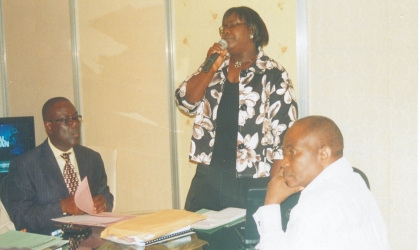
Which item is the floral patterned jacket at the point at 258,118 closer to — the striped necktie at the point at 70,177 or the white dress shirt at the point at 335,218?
the striped necktie at the point at 70,177

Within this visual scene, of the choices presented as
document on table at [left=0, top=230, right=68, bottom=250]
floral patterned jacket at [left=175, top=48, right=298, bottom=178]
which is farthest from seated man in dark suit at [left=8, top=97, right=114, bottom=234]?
floral patterned jacket at [left=175, top=48, right=298, bottom=178]

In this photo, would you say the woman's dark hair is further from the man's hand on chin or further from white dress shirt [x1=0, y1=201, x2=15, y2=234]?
white dress shirt [x1=0, y1=201, x2=15, y2=234]

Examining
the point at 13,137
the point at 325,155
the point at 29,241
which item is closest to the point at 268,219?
the point at 325,155

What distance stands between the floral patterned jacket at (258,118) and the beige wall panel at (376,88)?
0.49 metres

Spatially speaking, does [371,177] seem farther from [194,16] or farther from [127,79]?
[127,79]

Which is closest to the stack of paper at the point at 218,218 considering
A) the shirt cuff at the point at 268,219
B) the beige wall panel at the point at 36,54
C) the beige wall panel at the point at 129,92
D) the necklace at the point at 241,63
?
the shirt cuff at the point at 268,219

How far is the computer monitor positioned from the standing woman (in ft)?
7.05

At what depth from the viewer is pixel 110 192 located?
9.09 ft

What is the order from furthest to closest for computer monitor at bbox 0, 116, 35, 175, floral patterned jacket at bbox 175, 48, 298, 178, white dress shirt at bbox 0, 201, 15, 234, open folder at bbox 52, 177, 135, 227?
computer monitor at bbox 0, 116, 35, 175 → floral patterned jacket at bbox 175, 48, 298, 178 → white dress shirt at bbox 0, 201, 15, 234 → open folder at bbox 52, 177, 135, 227

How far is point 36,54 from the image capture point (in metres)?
4.41

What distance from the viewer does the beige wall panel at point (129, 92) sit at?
361cm

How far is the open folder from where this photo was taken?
1.99 m

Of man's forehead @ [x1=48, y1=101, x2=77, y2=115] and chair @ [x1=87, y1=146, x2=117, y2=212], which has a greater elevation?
man's forehead @ [x1=48, y1=101, x2=77, y2=115]

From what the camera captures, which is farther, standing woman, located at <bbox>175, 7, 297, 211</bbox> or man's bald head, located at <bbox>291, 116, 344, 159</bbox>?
standing woman, located at <bbox>175, 7, 297, 211</bbox>
